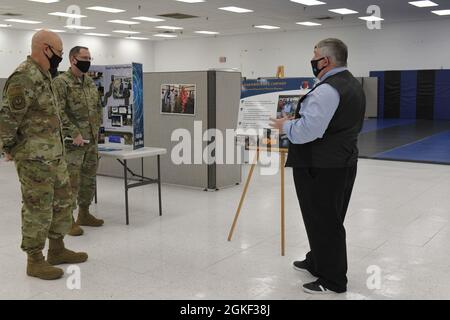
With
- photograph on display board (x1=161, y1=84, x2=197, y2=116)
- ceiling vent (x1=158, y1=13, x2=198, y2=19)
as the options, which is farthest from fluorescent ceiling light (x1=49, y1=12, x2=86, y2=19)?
photograph on display board (x1=161, y1=84, x2=197, y2=116)

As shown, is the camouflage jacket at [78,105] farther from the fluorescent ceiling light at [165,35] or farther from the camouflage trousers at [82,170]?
the fluorescent ceiling light at [165,35]

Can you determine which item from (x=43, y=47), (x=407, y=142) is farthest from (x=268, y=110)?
(x=407, y=142)

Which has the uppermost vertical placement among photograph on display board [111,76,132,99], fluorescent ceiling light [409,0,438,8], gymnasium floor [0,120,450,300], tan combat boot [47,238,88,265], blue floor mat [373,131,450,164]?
fluorescent ceiling light [409,0,438,8]

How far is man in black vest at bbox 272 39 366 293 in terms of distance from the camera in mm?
2727

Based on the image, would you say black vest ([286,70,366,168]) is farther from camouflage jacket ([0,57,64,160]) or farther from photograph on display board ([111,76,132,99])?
photograph on display board ([111,76,132,99])

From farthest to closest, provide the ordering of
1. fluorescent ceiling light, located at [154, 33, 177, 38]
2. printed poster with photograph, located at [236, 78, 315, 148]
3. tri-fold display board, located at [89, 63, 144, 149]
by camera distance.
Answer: fluorescent ceiling light, located at [154, 33, 177, 38], tri-fold display board, located at [89, 63, 144, 149], printed poster with photograph, located at [236, 78, 315, 148]

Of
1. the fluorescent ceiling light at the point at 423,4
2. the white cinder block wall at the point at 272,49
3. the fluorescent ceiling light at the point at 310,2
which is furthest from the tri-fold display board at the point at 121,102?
the white cinder block wall at the point at 272,49

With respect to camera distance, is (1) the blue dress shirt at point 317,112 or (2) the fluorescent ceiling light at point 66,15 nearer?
(1) the blue dress shirt at point 317,112

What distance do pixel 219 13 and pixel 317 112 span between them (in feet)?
44.3

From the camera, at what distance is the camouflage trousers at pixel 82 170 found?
13.2 feet

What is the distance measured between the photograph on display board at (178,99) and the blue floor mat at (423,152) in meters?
3.98

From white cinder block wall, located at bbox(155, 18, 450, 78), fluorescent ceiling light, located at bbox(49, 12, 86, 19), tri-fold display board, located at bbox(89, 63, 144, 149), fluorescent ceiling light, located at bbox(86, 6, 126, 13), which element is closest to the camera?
tri-fold display board, located at bbox(89, 63, 144, 149)

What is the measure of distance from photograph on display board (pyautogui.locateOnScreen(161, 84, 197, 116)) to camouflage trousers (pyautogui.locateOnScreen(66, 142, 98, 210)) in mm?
1904

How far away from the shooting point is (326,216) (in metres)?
2.89
